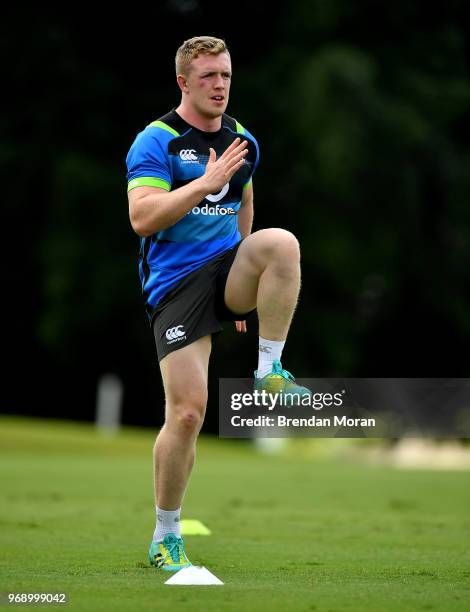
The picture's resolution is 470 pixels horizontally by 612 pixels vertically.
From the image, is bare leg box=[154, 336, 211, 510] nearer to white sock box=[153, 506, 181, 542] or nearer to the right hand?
white sock box=[153, 506, 181, 542]

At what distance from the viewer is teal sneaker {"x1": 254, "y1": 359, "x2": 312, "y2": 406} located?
650 cm

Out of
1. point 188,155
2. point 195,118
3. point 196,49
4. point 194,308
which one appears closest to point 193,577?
point 194,308

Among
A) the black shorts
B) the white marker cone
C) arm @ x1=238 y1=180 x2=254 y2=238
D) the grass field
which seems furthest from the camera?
arm @ x1=238 y1=180 x2=254 y2=238

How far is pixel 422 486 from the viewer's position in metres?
14.8

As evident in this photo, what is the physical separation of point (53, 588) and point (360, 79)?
77.2 ft

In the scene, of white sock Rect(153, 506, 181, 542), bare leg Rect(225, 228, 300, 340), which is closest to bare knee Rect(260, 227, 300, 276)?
bare leg Rect(225, 228, 300, 340)

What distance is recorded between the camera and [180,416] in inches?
253

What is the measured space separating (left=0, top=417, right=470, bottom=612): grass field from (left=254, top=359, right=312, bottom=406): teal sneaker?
34.3 inches

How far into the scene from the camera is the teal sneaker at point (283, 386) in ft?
21.3

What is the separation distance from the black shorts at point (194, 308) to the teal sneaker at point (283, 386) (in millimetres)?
343

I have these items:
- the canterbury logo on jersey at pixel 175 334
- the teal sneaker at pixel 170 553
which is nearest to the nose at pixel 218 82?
the canterbury logo on jersey at pixel 175 334

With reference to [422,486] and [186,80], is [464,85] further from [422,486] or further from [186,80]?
[186,80]

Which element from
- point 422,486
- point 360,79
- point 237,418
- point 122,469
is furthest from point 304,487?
point 360,79

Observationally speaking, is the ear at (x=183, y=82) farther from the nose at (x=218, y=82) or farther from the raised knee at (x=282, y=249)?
the raised knee at (x=282, y=249)
